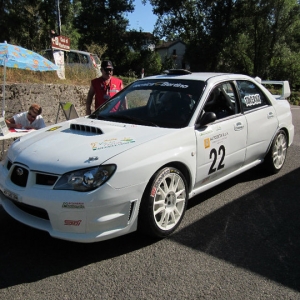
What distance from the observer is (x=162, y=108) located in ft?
14.0

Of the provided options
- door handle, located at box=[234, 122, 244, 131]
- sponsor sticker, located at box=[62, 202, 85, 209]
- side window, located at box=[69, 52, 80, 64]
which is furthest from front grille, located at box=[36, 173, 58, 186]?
side window, located at box=[69, 52, 80, 64]

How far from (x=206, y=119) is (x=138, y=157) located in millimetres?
1072

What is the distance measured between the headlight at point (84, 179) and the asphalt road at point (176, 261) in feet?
2.24

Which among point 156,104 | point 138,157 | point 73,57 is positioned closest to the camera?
point 138,157

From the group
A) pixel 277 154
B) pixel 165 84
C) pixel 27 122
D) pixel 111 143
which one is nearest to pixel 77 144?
pixel 111 143

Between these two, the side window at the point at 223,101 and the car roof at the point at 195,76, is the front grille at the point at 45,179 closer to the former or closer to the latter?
the side window at the point at 223,101

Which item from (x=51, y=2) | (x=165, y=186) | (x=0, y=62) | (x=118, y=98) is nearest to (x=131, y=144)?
(x=165, y=186)

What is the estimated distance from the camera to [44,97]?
28.4 feet

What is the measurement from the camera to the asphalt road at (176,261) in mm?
2760

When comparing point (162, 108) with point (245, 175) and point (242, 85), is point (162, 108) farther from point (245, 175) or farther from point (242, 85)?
point (245, 175)

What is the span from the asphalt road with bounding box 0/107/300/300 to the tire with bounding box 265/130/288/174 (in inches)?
50.4

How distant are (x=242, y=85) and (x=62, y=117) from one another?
18.0 ft

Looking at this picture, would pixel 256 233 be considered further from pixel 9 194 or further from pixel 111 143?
pixel 9 194

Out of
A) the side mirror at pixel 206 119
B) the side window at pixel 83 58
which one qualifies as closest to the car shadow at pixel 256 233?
the side mirror at pixel 206 119
